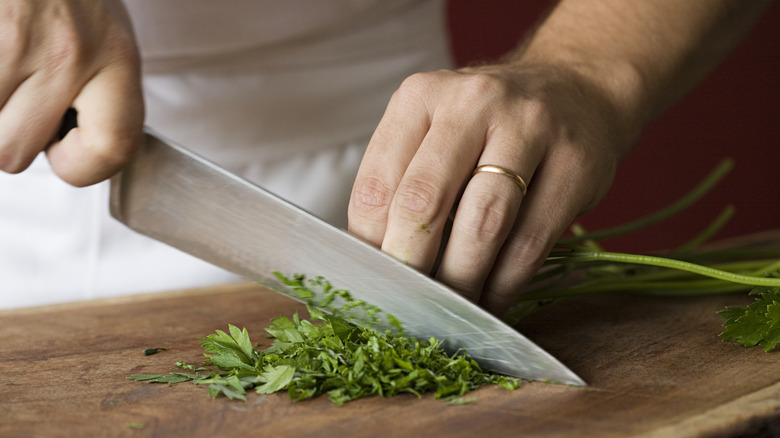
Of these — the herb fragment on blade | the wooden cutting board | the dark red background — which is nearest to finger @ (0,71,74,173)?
the wooden cutting board

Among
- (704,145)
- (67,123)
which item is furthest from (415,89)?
(704,145)

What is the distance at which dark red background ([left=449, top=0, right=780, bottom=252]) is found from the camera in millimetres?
3484

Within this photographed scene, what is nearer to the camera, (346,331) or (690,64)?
(346,331)

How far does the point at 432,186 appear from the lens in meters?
0.88

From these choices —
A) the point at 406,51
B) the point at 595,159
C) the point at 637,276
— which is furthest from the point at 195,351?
the point at 406,51

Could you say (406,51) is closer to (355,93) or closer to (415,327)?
(355,93)

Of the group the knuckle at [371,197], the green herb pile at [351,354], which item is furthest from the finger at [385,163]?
the green herb pile at [351,354]

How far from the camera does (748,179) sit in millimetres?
3666

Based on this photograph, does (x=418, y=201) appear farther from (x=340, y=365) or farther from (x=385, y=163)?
(x=340, y=365)

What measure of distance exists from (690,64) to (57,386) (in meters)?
1.16

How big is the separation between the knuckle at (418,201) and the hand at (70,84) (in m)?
0.36

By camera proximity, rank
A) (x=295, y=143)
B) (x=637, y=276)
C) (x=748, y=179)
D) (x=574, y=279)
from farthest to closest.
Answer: (x=748, y=179)
(x=295, y=143)
(x=574, y=279)
(x=637, y=276)

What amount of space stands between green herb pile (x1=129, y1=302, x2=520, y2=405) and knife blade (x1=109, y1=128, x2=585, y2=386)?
0.03 m

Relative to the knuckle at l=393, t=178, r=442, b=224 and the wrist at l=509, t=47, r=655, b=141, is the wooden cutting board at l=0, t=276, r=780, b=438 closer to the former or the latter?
the knuckle at l=393, t=178, r=442, b=224
